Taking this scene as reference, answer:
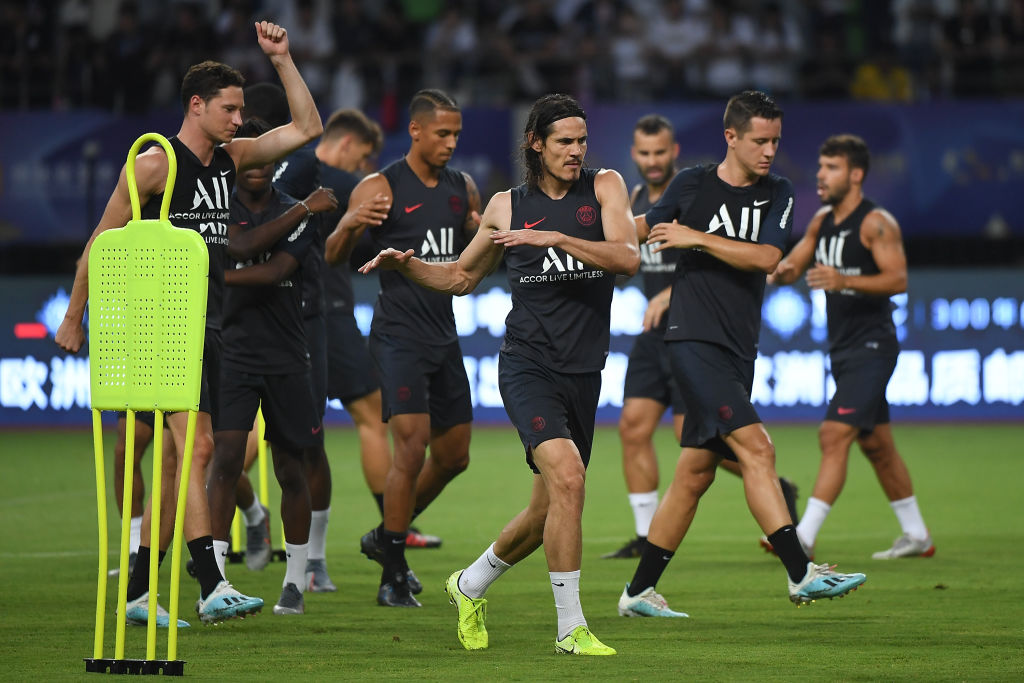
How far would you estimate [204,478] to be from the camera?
7.34 m

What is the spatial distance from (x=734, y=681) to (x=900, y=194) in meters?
14.8

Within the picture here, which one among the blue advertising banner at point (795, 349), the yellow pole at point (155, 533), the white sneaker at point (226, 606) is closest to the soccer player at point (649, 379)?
the white sneaker at point (226, 606)

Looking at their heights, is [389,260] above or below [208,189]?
below

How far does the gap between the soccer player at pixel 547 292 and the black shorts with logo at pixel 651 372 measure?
298 centimetres

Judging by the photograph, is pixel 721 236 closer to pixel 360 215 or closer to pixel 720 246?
pixel 720 246

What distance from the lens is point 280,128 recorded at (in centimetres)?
736

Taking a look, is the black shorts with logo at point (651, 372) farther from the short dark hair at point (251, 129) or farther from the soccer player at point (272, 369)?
the short dark hair at point (251, 129)

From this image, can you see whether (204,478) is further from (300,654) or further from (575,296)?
(575,296)

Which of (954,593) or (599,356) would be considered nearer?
(599,356)

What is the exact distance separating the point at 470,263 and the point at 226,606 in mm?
1890

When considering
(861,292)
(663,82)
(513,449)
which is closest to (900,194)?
(663,82)

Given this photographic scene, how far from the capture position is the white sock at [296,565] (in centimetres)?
773

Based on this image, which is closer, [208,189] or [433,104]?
[208,189]

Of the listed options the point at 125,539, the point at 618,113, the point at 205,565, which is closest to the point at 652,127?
the point at 205,565
